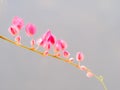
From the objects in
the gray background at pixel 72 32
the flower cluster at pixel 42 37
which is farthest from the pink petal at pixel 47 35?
the gray background at pixel 72 32

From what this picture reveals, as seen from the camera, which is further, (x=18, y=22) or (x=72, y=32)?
(x=72, y=32)

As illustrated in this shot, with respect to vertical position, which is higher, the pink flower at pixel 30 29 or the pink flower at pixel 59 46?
the pink flower at pixel 30 29

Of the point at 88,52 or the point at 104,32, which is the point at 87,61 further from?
the point at 104,32

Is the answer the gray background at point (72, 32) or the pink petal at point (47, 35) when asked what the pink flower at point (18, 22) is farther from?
the gray background at point (72, 32)

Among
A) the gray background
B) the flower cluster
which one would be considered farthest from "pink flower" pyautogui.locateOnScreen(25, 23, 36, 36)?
the gray background

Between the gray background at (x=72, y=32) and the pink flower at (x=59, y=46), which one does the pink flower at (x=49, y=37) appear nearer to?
the pink flower at (x=59, y=46)

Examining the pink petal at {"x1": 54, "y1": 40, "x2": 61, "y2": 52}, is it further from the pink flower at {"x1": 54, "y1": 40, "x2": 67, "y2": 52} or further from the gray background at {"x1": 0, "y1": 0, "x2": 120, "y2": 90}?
the gray background at {"x1": 0, "y1": 0, "x2": 120, "y2": 90}

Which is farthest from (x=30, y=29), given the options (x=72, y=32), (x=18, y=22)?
(x=72, y=32)

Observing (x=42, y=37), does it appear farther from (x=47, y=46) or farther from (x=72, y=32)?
(x=72, y=32)

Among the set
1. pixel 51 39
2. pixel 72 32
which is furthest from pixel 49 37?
pixel 72 32

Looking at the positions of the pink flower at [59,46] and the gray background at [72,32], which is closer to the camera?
the pink flower at [59,46]

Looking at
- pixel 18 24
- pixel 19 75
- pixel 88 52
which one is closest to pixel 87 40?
pixel 88 52

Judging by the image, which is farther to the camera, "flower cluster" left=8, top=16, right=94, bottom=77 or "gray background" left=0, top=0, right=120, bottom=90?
"gray background" left=0, top=0, right=120, bottom=90
